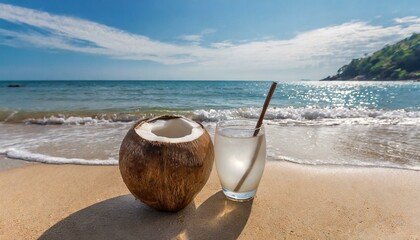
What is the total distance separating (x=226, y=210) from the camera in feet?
6.44

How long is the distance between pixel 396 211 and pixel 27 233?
2400 millimetres

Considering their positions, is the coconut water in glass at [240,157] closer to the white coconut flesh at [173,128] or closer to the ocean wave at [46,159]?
the white coconut flesh at [173,128]

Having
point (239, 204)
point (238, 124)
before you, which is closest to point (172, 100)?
point (238, 124)

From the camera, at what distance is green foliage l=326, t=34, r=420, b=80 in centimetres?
5716

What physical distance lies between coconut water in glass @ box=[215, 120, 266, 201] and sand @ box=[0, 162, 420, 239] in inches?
5.7

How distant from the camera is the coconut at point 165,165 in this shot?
1.67 m

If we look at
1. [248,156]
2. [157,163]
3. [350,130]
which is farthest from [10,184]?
[350,130]

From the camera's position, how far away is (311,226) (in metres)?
1.78

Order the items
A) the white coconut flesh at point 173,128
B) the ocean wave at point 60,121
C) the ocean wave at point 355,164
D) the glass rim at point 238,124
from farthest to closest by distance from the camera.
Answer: the ocean wave at point 60,121 → the ocean wave at point 355,164 → the glass rim at point 238,124 → the white coconut flesh at point 173,128

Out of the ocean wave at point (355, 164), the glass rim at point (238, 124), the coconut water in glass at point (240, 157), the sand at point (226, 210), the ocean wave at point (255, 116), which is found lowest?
the ocean wave at point (255, 116)

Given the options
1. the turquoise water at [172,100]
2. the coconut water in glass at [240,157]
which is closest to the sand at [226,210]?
the coconut water in glass at [240,157]

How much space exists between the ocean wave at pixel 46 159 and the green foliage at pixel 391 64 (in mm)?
63879

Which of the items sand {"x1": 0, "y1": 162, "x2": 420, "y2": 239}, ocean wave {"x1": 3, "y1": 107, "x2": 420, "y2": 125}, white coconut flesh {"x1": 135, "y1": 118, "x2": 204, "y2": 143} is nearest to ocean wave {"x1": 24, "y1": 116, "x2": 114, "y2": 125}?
ocean wave {"x1": 3, "y1": 107, "x2": 420, "y2": 125}

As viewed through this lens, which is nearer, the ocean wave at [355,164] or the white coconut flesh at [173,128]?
the white coconut flesh at [173,128]
